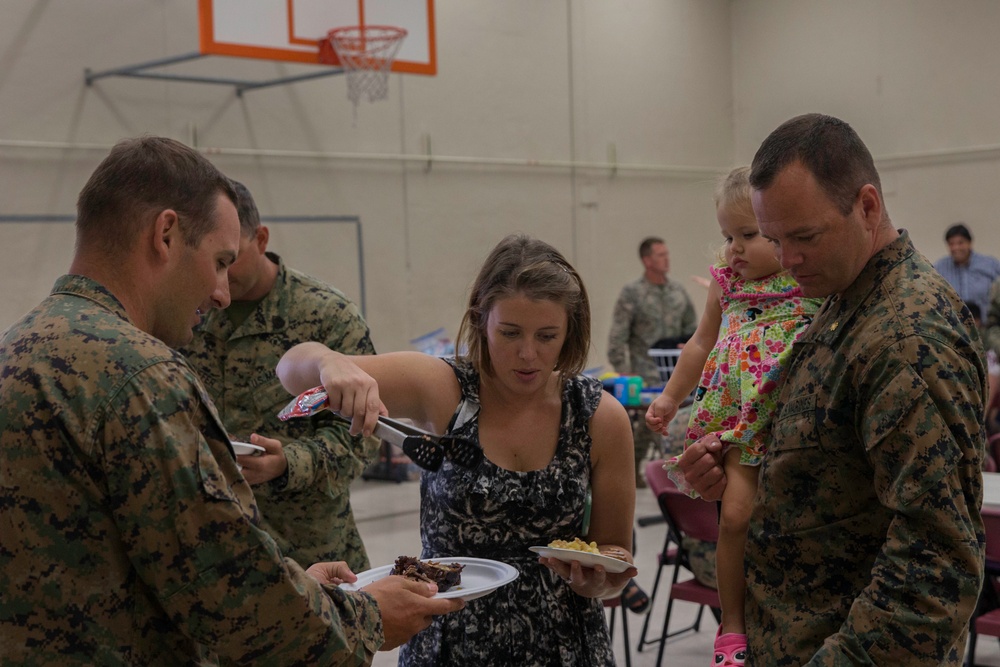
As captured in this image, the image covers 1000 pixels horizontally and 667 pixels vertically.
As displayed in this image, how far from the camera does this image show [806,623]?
1.68 metres

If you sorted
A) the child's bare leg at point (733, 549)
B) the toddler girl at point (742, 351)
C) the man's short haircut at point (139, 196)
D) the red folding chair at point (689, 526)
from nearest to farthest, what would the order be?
the man's short haircut at point (139, 196)
the child's bare leg at point (733, 549)
the toddler girl at point (742, 351)
the red folding chair at point (689, 526)

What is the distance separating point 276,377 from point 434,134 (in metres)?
7.00

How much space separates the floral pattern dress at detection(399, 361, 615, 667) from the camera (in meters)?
2.06

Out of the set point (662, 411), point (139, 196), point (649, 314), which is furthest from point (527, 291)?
point (649, 314)

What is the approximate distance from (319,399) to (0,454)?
0.69m

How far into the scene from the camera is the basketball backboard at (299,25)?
6.88m

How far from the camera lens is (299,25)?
286 inches

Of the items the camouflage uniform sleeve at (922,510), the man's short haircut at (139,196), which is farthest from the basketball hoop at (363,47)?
the camouflage uniform sleeve at (922,510)

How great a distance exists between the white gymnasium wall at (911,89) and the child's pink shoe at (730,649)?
31.1ft

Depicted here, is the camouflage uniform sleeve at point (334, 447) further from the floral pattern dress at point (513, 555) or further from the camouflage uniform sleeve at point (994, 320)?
the camouflage uniform sleeve at point (994, 320)

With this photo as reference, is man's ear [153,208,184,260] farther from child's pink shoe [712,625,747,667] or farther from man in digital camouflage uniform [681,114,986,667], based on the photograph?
child's pink shoe [712,625,747,667]

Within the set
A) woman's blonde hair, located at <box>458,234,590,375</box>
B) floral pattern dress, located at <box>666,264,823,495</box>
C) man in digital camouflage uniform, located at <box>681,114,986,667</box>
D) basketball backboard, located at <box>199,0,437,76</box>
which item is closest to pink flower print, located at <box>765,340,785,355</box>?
floral pattern dress, located at <box>666,264,823,495</box>

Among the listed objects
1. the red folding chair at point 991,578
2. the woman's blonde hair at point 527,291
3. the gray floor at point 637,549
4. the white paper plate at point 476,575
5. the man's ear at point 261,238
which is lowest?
the gray floor at point 637,549

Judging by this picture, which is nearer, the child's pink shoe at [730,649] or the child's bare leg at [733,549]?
the child's pink shoe at [730,649]
